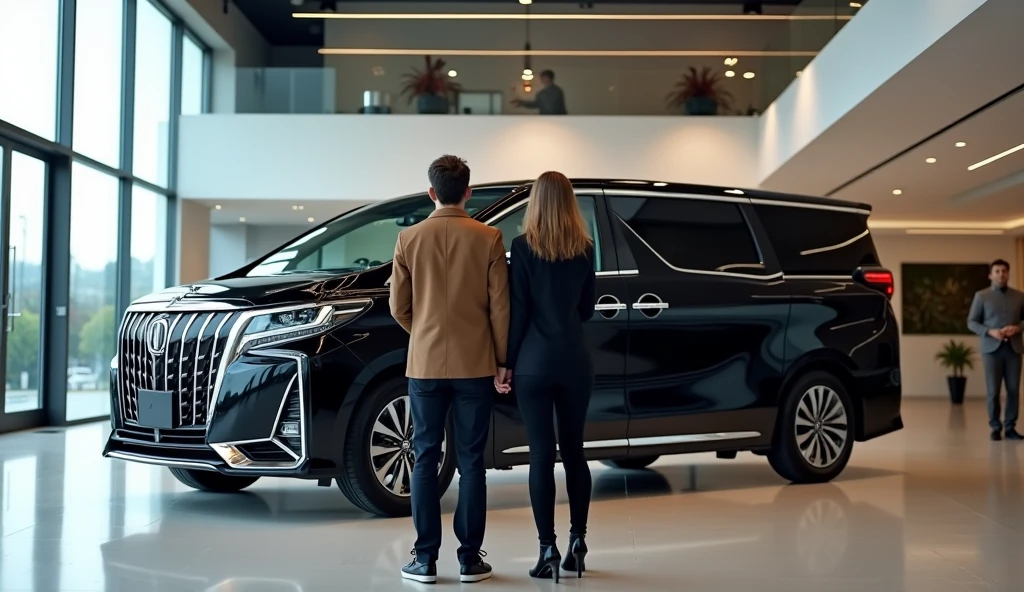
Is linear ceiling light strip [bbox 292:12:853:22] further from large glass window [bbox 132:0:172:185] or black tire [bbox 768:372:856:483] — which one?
black tire [bbox 768:372:856:483]

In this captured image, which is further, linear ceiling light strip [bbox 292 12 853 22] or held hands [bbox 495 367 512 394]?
linear ceiling light strip [bbox 292 12 853 22]

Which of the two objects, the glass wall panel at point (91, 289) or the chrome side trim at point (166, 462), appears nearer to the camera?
the chrome side trim at point (166, 462)

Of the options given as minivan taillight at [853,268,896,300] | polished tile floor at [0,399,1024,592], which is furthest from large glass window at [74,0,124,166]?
minivan taillight at [853,268,896,300]

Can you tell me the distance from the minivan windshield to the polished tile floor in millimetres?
1130

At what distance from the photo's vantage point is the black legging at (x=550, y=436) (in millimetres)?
3742

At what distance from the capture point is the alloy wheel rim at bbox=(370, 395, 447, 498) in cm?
481

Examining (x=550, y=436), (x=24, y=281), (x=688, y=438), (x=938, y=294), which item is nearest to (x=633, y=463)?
(x=688, y=438)

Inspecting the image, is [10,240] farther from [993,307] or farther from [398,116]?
[993,307]

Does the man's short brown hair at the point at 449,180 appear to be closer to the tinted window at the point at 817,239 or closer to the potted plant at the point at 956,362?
the tinted window at the point at 817,239

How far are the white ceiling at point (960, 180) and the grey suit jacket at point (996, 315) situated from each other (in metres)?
1.37

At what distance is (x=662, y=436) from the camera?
561 cm

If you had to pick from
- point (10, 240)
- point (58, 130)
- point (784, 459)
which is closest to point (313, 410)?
point (784, 459)

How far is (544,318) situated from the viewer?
3744mm

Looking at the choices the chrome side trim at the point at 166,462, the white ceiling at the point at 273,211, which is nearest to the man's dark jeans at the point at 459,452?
the chrome side trim at the point at 166,462
